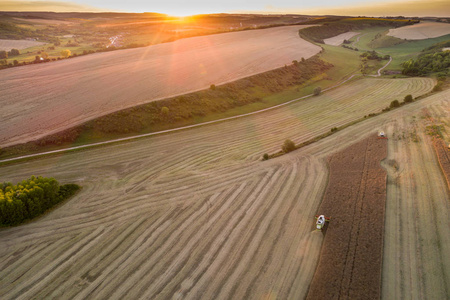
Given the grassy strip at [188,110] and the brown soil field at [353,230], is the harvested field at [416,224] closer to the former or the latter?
the brown soil field at [353,230]

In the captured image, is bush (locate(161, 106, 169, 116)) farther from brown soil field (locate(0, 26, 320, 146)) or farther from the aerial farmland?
brown soil field (locate(0, 26, 320, 146))

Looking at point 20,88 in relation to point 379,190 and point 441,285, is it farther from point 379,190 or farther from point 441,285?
point 441,285

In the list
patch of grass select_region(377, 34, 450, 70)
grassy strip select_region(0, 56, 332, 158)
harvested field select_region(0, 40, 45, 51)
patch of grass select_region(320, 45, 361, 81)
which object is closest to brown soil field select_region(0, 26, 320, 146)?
grassy strip select_region(0, 56, 332, 158)

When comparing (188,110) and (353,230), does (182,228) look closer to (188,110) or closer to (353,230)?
(353,230)

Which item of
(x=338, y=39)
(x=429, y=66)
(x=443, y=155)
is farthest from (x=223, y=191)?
(x=338, y=39)

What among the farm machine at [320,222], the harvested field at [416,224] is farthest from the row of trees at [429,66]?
the farm machine at [320,222]

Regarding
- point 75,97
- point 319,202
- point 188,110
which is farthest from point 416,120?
point 75,97

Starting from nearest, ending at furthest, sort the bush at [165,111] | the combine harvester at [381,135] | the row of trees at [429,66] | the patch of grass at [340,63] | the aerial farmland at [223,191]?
the aerial farmland at [223,191]
the combine harvester at [381,135]
the bush at [165,111]
the row of trees at [429,66]
the patch of grass at [340,63]
